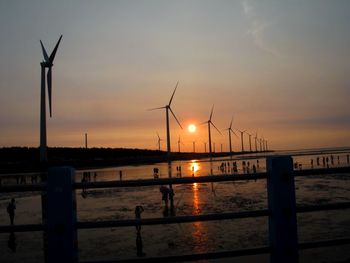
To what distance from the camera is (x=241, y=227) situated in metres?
19.0

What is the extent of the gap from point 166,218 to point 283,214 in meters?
1.29

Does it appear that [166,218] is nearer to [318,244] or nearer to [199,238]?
[318,244]

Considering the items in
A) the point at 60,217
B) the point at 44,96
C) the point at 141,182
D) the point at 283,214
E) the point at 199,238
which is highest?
the point at 44,96

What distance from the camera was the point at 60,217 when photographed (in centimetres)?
387

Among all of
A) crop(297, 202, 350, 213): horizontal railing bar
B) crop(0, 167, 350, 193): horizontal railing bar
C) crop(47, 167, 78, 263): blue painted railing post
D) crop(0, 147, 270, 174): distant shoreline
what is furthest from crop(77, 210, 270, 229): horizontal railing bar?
crop(0, 147, 270, 174): distant shoreline

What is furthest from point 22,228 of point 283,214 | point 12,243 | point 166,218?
point 12,243

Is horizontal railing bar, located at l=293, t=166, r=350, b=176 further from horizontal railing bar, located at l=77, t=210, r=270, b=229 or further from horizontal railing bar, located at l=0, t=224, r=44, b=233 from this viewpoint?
horizontal railing bar, located at l=0, t=224, r=44, b=233

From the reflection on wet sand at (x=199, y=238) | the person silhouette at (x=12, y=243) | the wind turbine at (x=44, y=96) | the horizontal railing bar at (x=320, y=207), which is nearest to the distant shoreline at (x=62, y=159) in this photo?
the wind turbine at (x=44, y=96)

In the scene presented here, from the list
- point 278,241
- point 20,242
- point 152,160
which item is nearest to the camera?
point 278,241

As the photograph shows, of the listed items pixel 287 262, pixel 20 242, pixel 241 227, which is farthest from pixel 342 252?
pixel 20 242

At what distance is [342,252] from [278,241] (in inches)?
442

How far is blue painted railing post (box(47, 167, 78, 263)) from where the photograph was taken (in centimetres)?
384

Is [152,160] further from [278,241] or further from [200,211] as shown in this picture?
[278,241]

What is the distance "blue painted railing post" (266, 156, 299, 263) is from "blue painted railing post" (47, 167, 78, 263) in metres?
2.15
